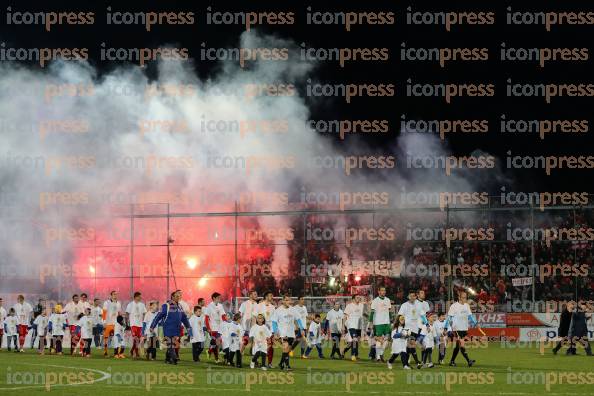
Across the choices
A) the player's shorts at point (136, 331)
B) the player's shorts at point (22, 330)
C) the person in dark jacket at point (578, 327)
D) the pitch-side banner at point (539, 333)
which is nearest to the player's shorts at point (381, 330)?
the person in dark jacket at point (578, 327)

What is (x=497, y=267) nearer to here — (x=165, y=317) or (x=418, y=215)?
(x=418, y=215)

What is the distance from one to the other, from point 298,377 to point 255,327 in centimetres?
282

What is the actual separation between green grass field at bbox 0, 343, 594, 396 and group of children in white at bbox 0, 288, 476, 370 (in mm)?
683

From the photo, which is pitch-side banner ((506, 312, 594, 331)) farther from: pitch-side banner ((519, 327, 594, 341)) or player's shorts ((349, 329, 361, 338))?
player's shorts ((349, 329, 361, 338))

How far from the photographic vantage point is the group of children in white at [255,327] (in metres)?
27.3

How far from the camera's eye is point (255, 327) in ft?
85.4

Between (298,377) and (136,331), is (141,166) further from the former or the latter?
(298,377)

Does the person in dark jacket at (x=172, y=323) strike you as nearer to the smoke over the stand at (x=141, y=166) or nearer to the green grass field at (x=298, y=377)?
the green grass field at (x=298, y=377)

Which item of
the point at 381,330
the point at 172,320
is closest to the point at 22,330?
the point at 172,320

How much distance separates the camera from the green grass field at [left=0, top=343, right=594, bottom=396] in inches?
784

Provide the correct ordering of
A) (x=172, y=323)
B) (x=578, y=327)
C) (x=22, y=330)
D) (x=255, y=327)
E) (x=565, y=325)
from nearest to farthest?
1. (x=255, y=327)
2. (x=172, y=323)
3. (x=578, y=327)
4. (x=565, y=325)
5. (x=22, y=330)

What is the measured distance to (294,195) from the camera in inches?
2108

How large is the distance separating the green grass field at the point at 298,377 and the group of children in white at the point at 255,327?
683 mm

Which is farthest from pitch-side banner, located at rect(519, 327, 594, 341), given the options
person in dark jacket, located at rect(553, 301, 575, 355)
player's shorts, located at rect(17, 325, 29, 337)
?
player's shorts, located at rect(17, 325, 29, 337)
